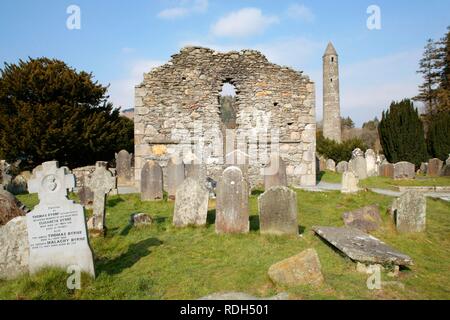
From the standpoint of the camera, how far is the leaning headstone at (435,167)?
18719 mm

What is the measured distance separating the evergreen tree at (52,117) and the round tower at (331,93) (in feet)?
79.3

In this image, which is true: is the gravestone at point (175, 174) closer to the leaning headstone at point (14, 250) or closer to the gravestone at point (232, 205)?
the gravestone at point (232, 205)

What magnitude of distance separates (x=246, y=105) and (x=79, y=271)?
1013 cm

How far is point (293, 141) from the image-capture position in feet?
43.7

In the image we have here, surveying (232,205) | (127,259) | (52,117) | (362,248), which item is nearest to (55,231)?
(127,259)

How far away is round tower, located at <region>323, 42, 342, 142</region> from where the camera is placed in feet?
Answer: 119

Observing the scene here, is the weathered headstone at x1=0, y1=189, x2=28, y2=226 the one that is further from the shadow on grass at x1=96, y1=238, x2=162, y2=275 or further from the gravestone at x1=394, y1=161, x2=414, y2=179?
the gravestone at x1=394, y1=161, x2=414, y2=179

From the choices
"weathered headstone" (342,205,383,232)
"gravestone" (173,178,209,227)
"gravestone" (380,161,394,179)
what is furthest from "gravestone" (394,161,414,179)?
"gravestone" (173,178,209,227)

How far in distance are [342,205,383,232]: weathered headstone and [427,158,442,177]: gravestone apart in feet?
47.7

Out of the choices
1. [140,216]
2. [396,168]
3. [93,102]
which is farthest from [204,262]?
[93,102]

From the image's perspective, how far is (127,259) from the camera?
207 inches

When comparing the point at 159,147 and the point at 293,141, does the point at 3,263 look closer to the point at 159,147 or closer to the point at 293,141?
the point at 159,147

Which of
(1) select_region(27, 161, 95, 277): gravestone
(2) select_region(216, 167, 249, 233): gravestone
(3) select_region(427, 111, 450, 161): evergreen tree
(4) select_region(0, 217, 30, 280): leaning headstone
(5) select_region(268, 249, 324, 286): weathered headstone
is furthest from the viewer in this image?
(3) select_region(427, 111, 450, 161): evergreen tree

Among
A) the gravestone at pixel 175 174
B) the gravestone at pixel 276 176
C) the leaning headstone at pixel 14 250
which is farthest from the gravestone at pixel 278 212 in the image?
the gravestone at pixel 175 174
